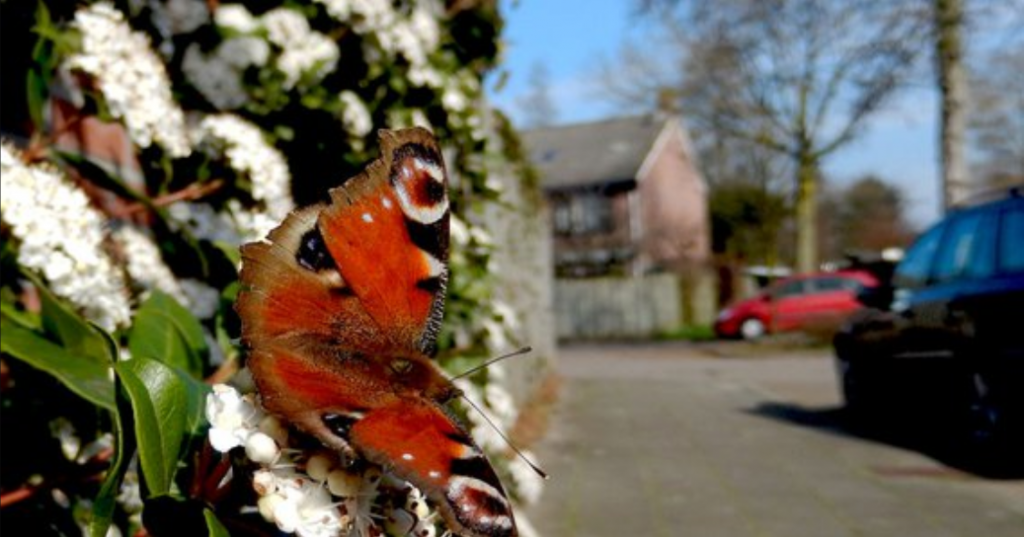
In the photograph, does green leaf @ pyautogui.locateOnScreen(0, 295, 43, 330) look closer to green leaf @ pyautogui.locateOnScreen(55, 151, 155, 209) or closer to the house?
green leaf @ pyautogui.locateOnScreen(55, 151, 155, 209)

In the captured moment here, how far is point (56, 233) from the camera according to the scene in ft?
6.82

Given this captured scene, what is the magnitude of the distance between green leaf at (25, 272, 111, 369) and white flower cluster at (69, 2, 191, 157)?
0.61 meters

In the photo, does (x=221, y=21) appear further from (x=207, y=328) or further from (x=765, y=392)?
(x=765, y=392)

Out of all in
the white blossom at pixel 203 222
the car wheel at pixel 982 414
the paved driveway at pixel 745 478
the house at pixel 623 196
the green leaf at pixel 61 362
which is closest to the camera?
the green leaf at pixel 61 362

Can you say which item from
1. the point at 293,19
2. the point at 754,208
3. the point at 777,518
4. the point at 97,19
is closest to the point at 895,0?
the point at 777,518

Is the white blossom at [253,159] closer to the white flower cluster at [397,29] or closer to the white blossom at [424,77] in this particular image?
the white flower cluster at [397,29]

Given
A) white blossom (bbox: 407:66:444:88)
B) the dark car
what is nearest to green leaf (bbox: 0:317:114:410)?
white blossom (bbox: 407:66:444:88)

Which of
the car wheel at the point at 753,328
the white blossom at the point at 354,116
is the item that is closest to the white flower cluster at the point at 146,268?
the white blossom at the point at 354,116

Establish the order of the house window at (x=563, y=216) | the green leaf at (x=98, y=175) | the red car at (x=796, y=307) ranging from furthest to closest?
the house window at (x=563, y=216), the red car at (x=796, y=307), the green leaf at (x=98, y=175)

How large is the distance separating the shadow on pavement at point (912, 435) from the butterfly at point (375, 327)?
16.9 feet

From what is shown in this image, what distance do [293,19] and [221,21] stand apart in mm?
233

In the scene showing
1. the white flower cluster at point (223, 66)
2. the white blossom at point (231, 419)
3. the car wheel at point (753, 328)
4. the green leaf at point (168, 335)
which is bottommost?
the car wheel at point (753, 328)

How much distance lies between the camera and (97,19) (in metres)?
2.54

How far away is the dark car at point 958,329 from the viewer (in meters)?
5.89
